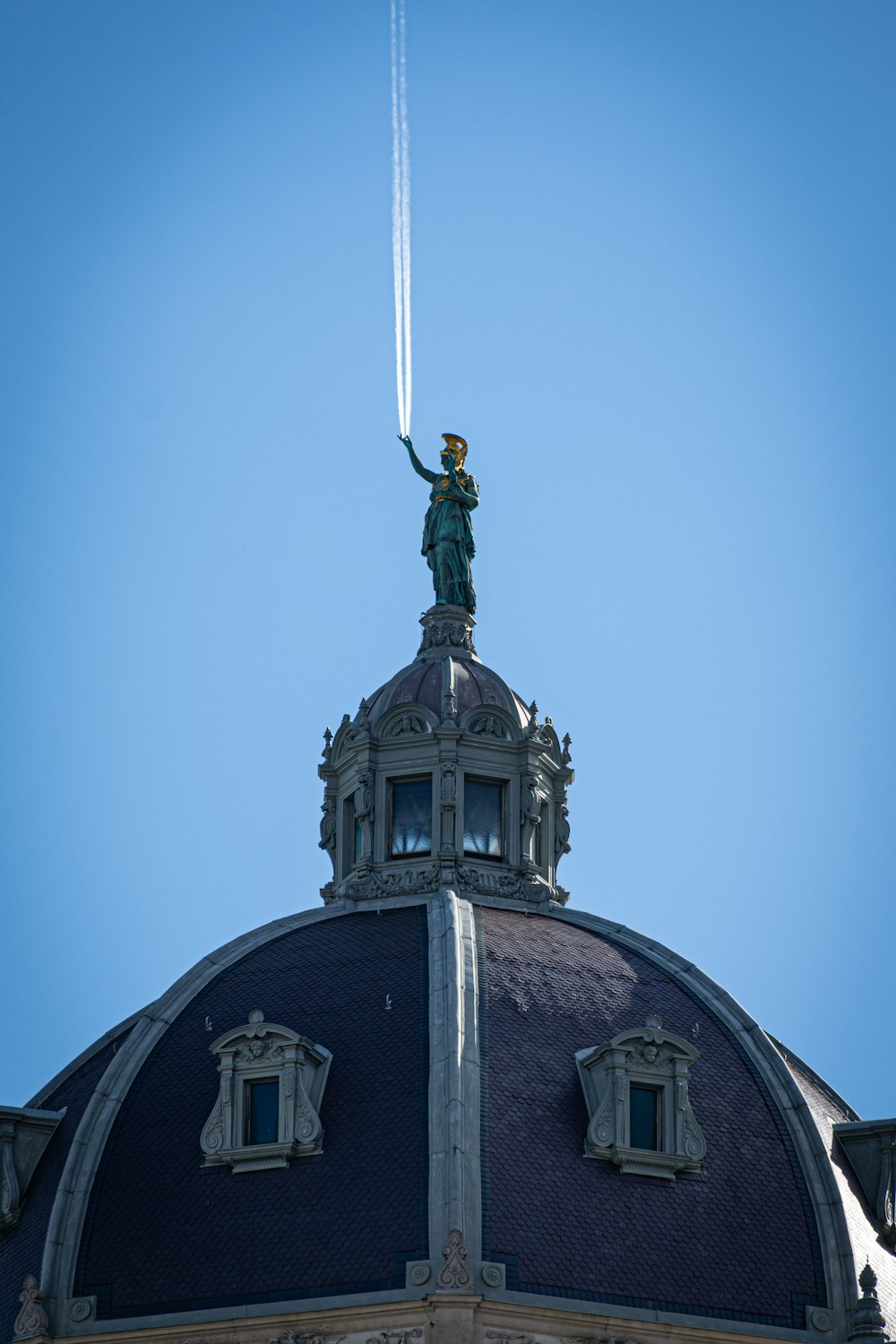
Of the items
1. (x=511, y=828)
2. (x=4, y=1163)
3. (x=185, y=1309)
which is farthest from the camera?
(x=511, y=828)

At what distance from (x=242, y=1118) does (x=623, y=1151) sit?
24.6 ft

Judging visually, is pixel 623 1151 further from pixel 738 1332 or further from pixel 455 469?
pixel 455 469

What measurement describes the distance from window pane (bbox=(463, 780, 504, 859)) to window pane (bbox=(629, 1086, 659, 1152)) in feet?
33.5

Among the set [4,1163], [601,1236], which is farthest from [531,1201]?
[4,1163]

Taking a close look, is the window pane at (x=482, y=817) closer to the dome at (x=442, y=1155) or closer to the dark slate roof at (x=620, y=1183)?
the dome at (x=442, y=1155)

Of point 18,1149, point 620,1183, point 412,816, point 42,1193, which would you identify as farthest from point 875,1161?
point 18,1149

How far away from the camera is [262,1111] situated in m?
70.8

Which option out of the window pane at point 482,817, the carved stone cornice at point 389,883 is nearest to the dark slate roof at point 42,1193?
the carved stone cornice at point 389,883

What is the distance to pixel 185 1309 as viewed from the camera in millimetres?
67812

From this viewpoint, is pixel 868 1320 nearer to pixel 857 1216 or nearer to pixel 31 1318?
pixel 857 1216

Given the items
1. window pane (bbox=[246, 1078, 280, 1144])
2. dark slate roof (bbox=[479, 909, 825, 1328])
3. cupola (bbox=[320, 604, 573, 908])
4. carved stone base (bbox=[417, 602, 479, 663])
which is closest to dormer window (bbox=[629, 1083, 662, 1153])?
dark slate roof (bbox=[479, 909, 825, 1328])

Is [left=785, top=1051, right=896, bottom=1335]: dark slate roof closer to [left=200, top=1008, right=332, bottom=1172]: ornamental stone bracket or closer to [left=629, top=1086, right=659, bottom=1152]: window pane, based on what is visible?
[left=629, top=1086, right=659, bottom=1152]: window pane

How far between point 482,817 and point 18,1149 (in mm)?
13935

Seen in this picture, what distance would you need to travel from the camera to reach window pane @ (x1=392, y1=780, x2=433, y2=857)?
80.5 metres
